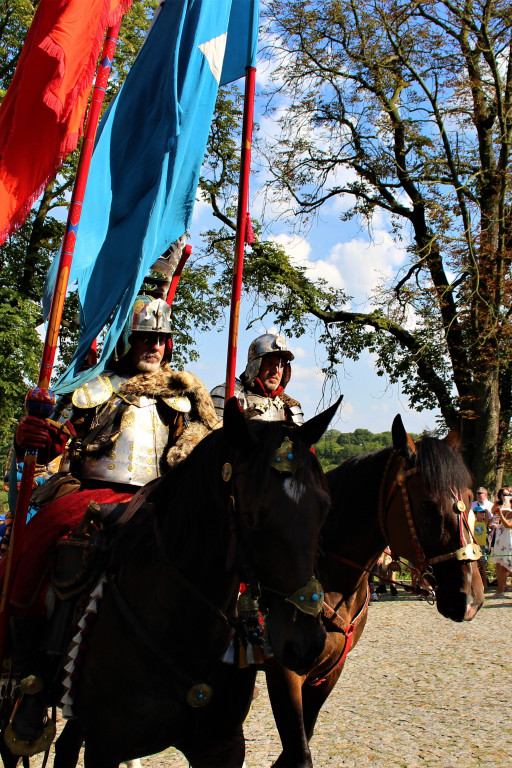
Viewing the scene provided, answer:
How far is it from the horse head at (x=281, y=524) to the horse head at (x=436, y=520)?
1.37m

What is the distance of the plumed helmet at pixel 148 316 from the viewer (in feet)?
13.6

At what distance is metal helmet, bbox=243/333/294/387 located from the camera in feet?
18.4

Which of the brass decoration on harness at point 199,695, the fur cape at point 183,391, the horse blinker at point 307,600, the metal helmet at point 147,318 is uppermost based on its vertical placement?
the metal helmet at point 147,318

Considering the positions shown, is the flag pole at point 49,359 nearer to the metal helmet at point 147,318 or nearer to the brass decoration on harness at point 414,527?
the metal helmet at point 147,318

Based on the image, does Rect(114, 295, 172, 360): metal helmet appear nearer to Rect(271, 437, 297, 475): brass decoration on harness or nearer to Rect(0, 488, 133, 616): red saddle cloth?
Rect(0, 488, 133, 616): red saddle cloth

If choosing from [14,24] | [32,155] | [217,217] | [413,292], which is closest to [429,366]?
[413,292]

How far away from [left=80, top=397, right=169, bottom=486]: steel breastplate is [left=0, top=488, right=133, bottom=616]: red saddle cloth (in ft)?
0.97

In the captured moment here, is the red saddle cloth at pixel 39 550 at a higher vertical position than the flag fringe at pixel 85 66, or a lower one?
lower

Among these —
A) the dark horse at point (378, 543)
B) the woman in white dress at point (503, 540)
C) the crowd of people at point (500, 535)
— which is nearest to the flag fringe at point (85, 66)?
the dark horse at point (378, 543)

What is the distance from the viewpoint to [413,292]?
1702cm

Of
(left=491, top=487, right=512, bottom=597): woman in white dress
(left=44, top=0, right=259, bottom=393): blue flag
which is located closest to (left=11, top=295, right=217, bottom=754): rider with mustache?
(left=44, top=0, right=259, bottom=393): blue flag

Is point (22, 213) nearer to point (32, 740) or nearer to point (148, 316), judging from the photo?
point (148, 316)

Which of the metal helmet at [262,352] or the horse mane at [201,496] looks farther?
Result: the metal helmet at [262,352]

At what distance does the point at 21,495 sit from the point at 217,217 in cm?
1658
